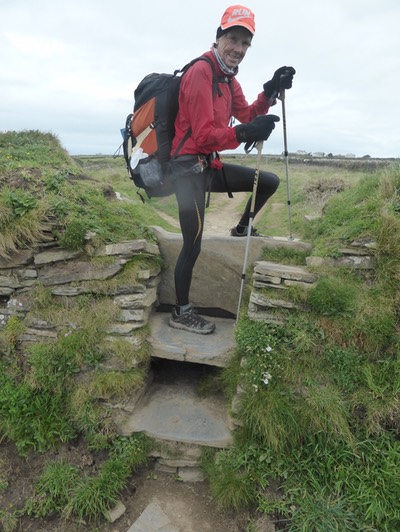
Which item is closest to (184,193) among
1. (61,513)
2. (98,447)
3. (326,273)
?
(326,273)

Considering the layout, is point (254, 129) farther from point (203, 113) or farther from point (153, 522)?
point (153, 522)

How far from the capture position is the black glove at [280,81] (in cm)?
507

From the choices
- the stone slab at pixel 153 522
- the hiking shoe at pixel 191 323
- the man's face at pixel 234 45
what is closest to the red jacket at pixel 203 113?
the man's face at pixel 234 45

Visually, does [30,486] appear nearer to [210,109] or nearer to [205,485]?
[205,485]

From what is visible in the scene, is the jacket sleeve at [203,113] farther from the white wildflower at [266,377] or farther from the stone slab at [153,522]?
the stone slab at [153,522]

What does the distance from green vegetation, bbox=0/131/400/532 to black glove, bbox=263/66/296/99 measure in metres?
2.07

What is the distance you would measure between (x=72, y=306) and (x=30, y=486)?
93.4 inches

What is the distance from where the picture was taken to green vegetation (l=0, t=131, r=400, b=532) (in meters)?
4.18

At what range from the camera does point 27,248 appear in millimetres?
5508

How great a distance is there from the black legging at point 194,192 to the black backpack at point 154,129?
22 centimetres

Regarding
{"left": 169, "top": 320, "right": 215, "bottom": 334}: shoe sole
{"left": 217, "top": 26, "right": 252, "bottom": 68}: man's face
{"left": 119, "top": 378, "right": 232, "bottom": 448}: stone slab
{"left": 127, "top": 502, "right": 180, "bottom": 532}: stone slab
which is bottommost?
{"left": 127, "top": 502, "right": 180, "bottom": 532}: stone slab

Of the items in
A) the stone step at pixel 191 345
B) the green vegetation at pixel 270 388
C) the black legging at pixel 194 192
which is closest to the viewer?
the green vegetation at pixel 270 388

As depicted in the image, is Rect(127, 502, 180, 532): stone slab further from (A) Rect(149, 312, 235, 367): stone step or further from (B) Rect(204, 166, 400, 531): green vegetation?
(A) Rect(149, 312, 235, 367): stone step

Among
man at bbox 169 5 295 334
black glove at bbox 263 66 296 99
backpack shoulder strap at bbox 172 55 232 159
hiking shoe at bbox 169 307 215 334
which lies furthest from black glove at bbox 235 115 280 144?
hiking shoe at bbox 169 307 215 334
